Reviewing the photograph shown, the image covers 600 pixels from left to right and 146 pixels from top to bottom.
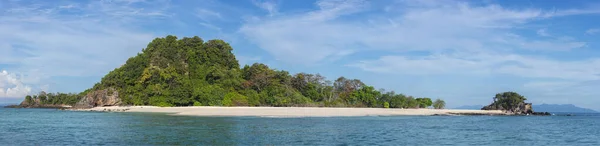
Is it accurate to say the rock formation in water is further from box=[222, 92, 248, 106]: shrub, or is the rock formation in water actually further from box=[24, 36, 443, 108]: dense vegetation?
box=[222, 92, 248, 106]: shrub

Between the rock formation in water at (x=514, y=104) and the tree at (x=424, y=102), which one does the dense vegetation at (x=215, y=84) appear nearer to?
the tree at (x=424, y=102)

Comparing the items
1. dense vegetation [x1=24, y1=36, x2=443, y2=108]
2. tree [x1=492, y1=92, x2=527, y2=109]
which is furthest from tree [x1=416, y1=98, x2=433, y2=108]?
tree [x1=492, y1=92, x2=527, y2=109]

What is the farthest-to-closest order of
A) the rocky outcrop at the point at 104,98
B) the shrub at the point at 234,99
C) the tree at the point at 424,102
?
the tree at the point at 424,102, the rocky outcrop at the point at 104,98, the shrub at the point at 234,99

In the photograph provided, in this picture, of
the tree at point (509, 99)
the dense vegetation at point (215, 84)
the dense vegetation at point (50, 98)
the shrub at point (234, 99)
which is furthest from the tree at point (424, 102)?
the dense vegetation at point (50, 98)

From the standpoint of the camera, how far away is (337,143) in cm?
2020

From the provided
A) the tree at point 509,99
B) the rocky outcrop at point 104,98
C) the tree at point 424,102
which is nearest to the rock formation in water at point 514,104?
the tree at point 509,99

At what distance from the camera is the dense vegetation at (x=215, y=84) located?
6938 cm

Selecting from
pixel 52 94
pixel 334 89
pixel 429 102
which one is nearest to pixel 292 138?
pixel 334 89

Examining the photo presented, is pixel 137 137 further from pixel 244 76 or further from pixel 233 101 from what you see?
pixel 244 76

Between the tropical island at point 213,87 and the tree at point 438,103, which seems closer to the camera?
the tropical island at point 213,87

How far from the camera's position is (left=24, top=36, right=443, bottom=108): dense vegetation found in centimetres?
6938

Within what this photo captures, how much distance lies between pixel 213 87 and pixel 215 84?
3286 millimetres

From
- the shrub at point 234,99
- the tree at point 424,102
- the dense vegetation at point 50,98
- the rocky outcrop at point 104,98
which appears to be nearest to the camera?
the shrub at point 234,99

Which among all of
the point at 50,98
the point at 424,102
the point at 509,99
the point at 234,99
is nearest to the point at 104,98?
the point at 234,99
